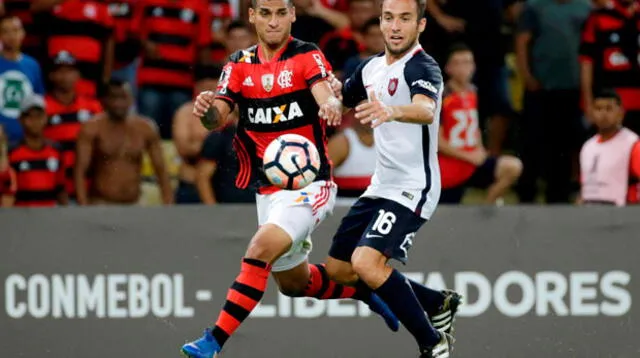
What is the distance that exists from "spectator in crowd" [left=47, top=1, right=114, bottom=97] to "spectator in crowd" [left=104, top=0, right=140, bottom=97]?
0.22 meters

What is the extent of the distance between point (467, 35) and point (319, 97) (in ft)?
18.0

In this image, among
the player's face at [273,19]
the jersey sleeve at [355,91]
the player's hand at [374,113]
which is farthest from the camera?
the jersey sleeve at [355,91]

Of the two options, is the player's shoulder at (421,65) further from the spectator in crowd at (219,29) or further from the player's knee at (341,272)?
the spectator in crowd at (219,29)

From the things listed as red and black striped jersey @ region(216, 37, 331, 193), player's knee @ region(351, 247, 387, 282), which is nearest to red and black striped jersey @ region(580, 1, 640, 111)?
red and black striped jersey @ region(216, 37, 331, 193)

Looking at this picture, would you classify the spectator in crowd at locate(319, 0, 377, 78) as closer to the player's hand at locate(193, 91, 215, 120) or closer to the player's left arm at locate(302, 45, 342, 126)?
the player's left arm at locate(302, 45, 342, 126)

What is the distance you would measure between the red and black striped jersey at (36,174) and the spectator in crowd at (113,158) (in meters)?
0.28

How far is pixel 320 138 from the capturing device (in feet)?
27.1

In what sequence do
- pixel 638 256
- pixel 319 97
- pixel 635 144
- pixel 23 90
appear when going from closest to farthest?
pixel 319 97
pixel 638 256
pixel 635 144
pixel 23 90

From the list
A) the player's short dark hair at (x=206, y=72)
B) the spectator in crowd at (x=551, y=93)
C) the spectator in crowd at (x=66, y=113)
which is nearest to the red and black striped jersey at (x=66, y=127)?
the spectator in crowd at (x=66, y=113)

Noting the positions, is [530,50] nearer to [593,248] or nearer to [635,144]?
[635,144]

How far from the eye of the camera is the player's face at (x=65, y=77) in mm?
12441

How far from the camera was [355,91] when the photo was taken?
832 centimetres

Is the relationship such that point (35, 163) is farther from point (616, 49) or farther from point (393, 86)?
point (616, 49)

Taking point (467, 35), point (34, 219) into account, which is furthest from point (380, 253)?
point (467, 35)
